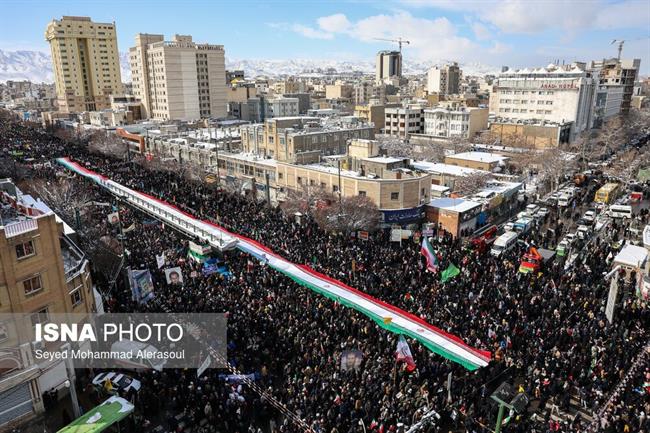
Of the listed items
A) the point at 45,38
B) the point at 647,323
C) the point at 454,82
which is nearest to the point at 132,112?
the point at 45,38

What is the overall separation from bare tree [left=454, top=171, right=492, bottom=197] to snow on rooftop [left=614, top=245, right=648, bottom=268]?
14.4 metres

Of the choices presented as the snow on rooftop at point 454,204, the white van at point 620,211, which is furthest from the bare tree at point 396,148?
the white van at point 620,211

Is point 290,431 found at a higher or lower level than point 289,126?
lower

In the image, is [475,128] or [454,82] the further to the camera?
[454,82]

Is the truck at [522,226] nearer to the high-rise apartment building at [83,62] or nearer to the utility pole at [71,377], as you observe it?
the utility pole at [71,377]

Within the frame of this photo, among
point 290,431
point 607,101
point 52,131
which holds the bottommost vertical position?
point 290,431

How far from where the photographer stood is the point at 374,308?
1877cm

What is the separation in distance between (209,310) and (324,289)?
5.24m

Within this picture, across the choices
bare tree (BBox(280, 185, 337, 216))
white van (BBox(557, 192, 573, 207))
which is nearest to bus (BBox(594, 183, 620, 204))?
white van (BBox(557, 192, 573, 207))

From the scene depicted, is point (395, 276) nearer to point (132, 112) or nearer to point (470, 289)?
point (470, 289)

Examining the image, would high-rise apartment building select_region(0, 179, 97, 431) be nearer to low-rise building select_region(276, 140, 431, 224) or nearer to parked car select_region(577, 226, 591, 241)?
low-rise building select_region(276, 140, 431, 224)

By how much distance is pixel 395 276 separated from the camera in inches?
887

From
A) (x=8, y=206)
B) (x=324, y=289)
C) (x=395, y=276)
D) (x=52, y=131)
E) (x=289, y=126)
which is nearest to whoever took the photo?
(x=8, y=206)

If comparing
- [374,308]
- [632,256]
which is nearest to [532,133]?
[632,256]
